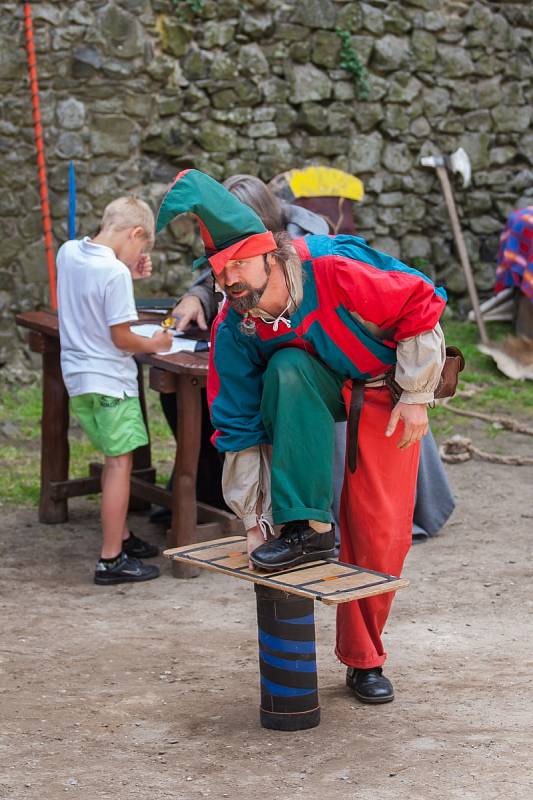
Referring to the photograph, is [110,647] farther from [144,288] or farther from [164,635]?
[144,288]

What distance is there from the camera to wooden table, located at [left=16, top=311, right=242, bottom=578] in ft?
15.6

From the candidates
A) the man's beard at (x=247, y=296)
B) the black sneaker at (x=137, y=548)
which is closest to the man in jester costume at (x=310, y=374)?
the man's beard at (x=247, y=296)

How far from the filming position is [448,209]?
9.42 m

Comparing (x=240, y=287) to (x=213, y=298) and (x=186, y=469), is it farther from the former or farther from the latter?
(x=213, y=298)

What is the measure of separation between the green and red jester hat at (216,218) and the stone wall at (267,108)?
509cm

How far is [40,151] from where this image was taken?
25.2ft

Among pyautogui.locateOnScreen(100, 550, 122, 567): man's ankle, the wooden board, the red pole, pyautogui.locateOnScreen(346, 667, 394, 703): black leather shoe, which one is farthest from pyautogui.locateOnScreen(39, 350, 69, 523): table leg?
pyautogui.locateOnScreen(346, 667, 394, 703): black leather shoe

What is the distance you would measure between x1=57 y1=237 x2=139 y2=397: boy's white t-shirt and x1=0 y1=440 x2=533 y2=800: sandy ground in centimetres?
82

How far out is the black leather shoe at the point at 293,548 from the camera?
310cm

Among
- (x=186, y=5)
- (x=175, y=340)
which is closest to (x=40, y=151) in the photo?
(x=186, y=5)

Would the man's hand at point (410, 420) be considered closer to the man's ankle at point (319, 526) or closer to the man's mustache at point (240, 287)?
the man's ankle at point (319, 526)

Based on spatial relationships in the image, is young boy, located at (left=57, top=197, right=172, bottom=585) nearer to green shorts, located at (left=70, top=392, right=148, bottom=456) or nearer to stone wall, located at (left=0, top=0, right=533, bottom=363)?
green shorts, located at (left=70, top=392, right=148, bottom=456)

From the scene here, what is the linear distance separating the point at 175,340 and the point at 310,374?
204cm

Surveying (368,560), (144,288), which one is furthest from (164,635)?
(144,288)
